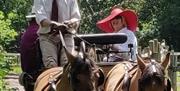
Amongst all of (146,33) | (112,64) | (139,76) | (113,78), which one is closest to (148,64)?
(139,76)

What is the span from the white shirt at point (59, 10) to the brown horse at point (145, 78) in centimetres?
103

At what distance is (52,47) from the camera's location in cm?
794

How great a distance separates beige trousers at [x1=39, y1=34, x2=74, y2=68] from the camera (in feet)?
25.9

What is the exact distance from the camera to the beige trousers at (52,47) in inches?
311

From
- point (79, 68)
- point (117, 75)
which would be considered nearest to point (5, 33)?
point (117, 75)

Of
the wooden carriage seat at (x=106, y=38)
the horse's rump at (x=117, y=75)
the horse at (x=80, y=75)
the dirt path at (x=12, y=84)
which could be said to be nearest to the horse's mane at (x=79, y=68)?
the horse at (x=80, y=75)

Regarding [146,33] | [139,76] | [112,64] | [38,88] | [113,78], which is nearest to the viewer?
[139,76]

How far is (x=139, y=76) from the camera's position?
6.73m

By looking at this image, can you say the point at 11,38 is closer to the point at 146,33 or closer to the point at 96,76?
the point at 96,76

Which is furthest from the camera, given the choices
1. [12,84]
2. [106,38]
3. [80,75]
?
[12,84]

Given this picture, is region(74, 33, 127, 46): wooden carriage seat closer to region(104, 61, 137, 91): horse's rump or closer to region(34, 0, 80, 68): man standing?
region(104, 61, 137, 91): horse's rump

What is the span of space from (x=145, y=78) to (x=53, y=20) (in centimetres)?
191

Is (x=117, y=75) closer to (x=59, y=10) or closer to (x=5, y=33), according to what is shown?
(x=59, y=10)

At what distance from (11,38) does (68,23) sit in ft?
12.3
